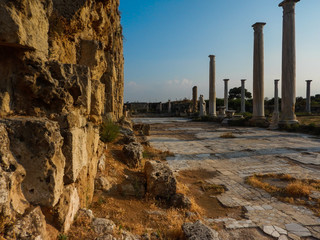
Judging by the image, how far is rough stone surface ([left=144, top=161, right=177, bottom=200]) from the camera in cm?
360

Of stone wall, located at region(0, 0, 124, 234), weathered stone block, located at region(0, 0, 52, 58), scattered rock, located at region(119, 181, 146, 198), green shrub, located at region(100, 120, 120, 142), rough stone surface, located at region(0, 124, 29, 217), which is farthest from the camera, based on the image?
green shrub, located at region(100, 120, 120, 142)

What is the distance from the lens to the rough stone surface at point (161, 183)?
3598 mm

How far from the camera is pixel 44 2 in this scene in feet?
7.38

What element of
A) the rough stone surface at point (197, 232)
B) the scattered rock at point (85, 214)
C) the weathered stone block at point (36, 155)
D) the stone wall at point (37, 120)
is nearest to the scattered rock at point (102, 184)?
the stone wall at point (37, 120)

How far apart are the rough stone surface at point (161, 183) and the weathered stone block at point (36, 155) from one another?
2.04 metres

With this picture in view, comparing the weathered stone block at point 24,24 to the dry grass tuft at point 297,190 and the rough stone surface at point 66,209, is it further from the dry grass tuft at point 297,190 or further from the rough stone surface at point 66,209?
the dry grass tuft at point 297,190

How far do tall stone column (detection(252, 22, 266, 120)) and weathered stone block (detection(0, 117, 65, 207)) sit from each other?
56.6ft

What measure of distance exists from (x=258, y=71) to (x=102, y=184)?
16891 millimetres

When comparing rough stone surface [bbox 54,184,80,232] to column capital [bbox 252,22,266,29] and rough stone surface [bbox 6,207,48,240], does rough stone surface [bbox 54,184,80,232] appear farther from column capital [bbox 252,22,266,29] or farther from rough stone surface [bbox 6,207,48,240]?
column capital [bbox 252,22,266,29]

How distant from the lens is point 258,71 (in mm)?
17141

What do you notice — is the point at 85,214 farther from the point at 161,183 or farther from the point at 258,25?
the point at 258,25

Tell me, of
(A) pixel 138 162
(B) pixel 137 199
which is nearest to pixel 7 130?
(B) pixel 137 199

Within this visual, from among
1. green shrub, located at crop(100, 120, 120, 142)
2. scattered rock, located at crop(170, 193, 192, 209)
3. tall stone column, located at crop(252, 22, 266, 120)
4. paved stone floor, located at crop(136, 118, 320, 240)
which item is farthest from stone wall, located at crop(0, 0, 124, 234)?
tall stone column, located at crop(252, 22, 266, 120)

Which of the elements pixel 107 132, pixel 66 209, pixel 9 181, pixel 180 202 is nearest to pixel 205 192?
pixel 180 202
